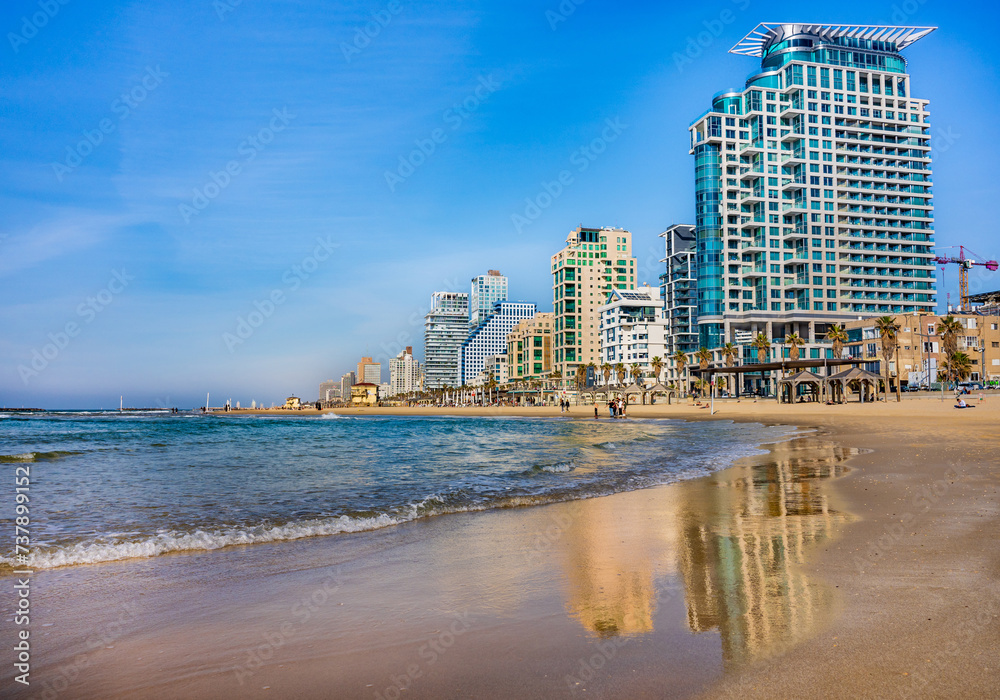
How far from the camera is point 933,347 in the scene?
89.4 metres

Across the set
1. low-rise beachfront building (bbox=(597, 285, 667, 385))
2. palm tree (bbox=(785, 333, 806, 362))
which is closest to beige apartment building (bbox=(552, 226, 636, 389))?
low-rise beachfront building (bbox=(597, 285, 667, 385))

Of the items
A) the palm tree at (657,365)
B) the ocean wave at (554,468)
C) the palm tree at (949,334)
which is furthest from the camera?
the palm tree at (657,365)

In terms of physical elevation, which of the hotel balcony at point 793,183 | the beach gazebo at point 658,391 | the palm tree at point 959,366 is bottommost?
the beach gazebo at point 658,391

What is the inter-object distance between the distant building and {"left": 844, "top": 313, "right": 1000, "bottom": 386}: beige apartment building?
1523 inches

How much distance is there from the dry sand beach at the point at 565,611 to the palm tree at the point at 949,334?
272 feet

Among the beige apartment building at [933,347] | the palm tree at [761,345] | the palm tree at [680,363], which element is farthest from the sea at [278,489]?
the palm tree at [680,363]

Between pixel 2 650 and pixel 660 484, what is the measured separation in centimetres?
1282

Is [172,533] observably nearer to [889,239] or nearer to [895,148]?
[889,239]

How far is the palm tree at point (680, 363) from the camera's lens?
12438cm

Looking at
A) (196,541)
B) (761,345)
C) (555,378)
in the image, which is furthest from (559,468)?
(555,378)

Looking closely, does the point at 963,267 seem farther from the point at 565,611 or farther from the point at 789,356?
the point at 565,611

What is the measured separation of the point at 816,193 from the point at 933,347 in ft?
132

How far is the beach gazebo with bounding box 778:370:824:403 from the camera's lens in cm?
7038

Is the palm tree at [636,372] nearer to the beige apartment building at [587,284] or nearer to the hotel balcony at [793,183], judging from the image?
the beige apartment building at [587,284]
